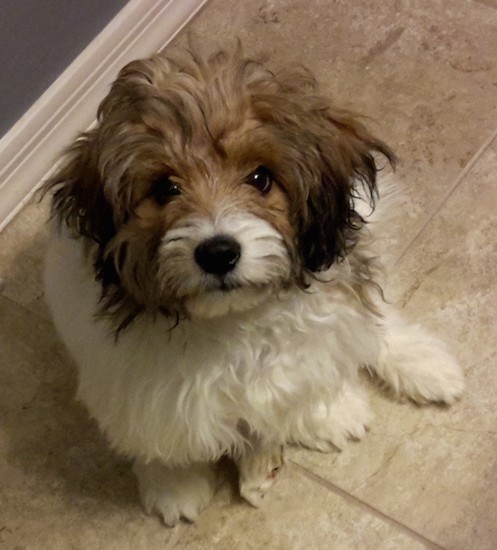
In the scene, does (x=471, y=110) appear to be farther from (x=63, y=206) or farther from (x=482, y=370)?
(x=63, y=206)

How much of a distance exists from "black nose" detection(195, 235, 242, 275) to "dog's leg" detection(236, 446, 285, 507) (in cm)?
56

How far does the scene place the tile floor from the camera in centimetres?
149

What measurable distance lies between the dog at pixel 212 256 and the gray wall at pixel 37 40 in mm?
553

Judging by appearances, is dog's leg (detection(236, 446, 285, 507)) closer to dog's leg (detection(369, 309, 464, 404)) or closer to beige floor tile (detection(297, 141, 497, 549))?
beige floor tile (detection(297, 141, 497, 549))

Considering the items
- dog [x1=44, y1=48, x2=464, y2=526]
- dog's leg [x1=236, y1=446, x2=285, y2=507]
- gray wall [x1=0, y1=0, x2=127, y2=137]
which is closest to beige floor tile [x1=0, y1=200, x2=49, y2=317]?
gray wall [x1=0, y1=0, x2=127, y2=137]

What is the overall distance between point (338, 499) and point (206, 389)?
42 centimetres

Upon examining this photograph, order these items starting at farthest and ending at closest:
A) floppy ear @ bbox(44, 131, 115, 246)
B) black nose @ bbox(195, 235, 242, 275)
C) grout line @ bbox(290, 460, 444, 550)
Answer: grout line @ bbox(290, 460, 444, 550) < floppy ear @ bbox(44, 131, 115, 246) < black nose @ bbox(195, 235, 242, 275)

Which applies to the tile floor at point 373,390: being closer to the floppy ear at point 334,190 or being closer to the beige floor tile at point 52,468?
the beige floor tile at point 52,468

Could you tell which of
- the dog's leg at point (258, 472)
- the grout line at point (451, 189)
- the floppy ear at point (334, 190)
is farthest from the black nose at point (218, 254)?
the grout line at point (451, 189)

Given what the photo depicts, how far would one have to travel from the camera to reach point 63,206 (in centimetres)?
114

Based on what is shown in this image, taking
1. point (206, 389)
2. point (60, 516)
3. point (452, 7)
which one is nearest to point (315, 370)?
point (206, 389)

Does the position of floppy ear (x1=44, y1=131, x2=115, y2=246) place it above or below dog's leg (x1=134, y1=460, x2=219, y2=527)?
above

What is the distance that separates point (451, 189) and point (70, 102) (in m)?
0.82

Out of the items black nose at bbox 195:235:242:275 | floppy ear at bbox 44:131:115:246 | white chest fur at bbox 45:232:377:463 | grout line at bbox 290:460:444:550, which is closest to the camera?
black nose at bbox 195:235:242:275
